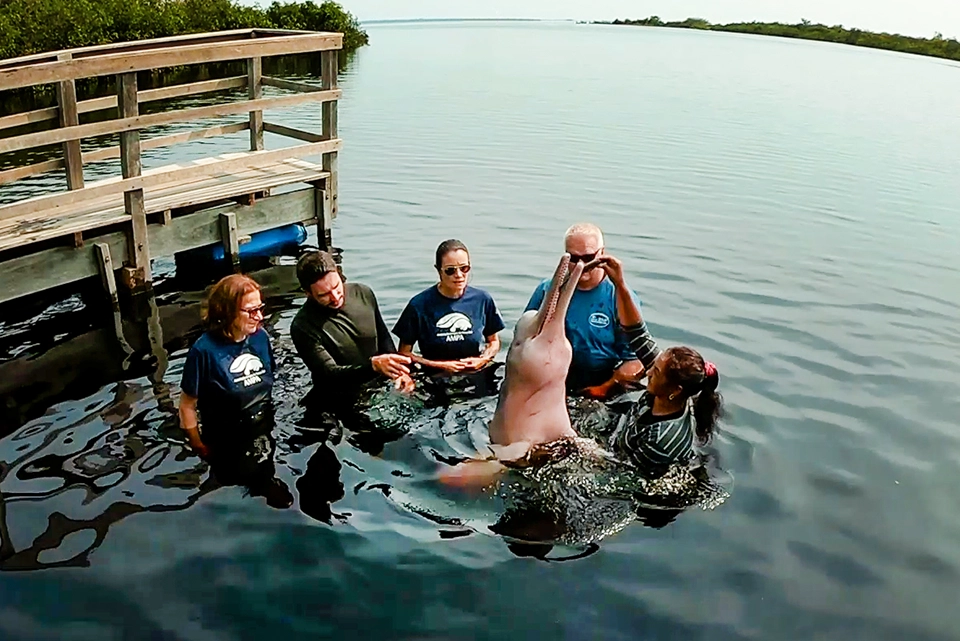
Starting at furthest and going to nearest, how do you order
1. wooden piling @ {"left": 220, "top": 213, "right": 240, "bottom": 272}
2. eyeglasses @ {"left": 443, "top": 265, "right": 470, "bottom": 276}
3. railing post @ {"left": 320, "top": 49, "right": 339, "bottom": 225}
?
railing post @ {"left": 320, "top": 49, "right": 339, "bottom": 225} < wooden piling @ {"left": 220, "top": 213, "right": 240, "bottom": 272} < eyeglasses @ {"left": 443, "top": 265, "right": 470, "bottom": 276}

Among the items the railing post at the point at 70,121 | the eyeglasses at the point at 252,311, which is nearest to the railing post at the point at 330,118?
the railing post at the point at 70,121

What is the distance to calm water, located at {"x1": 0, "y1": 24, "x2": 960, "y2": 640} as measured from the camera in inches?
218

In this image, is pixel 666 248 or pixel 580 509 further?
pixel 666 248

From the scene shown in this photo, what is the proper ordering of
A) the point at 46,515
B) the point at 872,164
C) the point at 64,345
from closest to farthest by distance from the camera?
the point at 46,515, the point at 64,345, the point at 872,164

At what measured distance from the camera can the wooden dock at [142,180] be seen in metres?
9.92

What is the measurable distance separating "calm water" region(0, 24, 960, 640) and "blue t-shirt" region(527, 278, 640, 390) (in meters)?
1.15

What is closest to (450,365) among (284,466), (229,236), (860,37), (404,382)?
(404,382)

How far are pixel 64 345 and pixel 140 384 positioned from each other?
158 cm

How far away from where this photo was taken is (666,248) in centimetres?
1412

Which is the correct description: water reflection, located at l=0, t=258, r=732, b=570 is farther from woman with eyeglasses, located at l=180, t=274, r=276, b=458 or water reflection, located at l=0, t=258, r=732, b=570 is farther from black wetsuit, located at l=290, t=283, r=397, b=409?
black wetsuit, located at l=290, t=283, r=397, b=409

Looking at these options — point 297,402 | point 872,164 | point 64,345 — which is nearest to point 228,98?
point 872,164

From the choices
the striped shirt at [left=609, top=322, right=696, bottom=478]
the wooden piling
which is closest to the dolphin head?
the striped shirt at [left=609, top=322, right=696, bottom=478]

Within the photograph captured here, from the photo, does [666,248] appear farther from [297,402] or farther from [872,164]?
[872,164]

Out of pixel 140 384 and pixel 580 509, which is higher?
pixel 580 509
